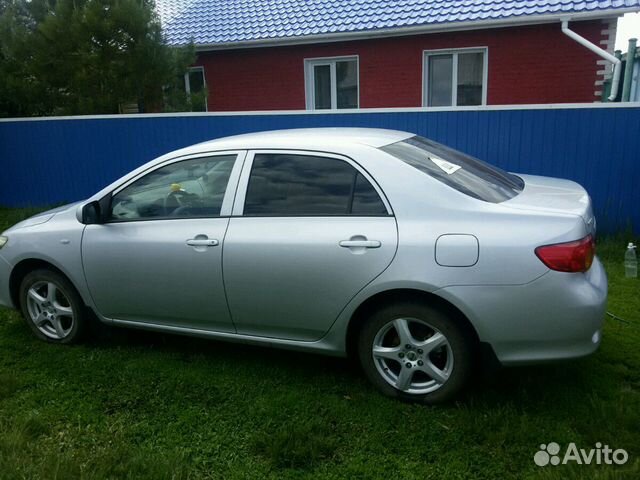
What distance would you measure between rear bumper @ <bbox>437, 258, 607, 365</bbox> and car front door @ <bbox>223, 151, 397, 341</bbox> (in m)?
0.53

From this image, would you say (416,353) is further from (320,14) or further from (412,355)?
(320,14)

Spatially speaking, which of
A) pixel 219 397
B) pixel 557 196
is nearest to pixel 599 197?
pixel 557 196

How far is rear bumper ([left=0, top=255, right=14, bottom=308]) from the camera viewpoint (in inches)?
169

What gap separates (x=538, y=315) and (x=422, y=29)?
330 inches

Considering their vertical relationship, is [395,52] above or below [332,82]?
above

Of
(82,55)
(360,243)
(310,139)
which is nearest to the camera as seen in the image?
(360,243)

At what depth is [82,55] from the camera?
372 inches

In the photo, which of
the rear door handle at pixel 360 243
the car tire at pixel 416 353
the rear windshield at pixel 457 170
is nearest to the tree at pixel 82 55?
the rear windshield at pixel 457 170

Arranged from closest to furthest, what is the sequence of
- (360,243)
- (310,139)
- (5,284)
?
1. (360,243)
2. (310,139)
3. (5,284)

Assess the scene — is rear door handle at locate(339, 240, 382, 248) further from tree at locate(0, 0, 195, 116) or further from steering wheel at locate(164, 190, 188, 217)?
tree at locate(0, 0, 195, 116)

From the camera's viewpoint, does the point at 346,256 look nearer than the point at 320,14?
Yes

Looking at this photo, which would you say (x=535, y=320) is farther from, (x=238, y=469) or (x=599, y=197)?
(x=599, y=197)

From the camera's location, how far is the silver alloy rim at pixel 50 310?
4.19 metres
